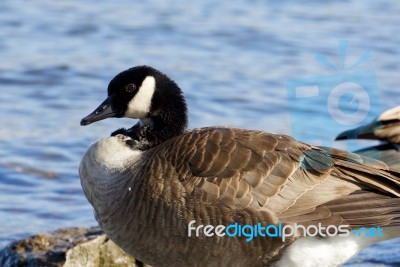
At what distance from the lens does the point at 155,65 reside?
12.8 meters

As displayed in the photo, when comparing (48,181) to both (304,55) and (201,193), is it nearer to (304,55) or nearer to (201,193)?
(201,193)

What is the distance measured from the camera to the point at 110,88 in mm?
6605

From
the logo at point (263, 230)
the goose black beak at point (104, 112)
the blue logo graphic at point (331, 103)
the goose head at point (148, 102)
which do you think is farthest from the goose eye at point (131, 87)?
the blue logo graphic at point (331, 103)

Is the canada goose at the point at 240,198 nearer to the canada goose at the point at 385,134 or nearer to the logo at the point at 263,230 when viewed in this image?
the logo at the point at 263,230

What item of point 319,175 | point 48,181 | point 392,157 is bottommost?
point 48,181

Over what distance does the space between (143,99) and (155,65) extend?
629 centimetres

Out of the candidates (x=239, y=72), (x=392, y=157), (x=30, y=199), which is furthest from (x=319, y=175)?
(x=239, y=72)

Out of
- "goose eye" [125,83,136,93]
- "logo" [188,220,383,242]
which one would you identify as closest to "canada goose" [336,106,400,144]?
"logo" [188,220,383,242]

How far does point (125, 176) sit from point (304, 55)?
7801 millimetres

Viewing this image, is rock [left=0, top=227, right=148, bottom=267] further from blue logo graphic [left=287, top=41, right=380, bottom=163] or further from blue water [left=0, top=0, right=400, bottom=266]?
blue logo graphic [left=287, top=41, right=380, bottom=163]

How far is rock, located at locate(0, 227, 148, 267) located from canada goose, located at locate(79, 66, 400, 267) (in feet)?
2.41

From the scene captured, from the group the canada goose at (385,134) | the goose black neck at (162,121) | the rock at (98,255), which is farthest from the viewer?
the canada goose at (385,134)

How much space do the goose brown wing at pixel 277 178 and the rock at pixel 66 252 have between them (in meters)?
1.27

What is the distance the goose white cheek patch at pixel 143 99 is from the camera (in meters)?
6.52
